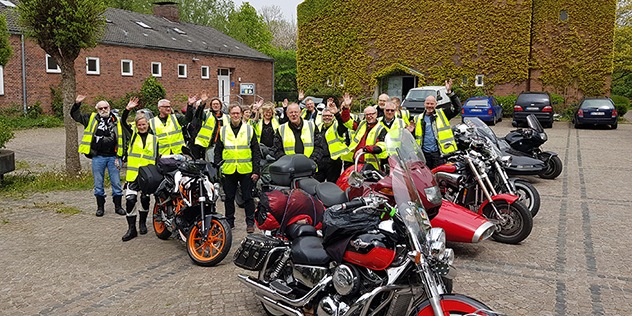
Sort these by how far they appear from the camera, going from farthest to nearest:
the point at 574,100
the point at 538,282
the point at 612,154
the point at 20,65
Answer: the point at 574,100, the point at 20,65, the point at 612,154, the point at 538,282

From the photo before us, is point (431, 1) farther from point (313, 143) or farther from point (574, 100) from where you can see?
point (313, 143)

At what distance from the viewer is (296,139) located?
802 centimetres

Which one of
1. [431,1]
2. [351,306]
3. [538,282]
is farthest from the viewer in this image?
[431,1]

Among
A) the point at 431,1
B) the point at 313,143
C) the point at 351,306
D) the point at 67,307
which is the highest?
the point at 431,1

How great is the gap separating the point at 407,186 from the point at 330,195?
141 centimetres

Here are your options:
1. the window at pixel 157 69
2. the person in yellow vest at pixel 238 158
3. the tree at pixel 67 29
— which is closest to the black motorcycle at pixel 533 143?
the person in yellow vest at pixel 238 158

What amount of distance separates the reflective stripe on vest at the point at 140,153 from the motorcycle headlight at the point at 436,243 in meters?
5.26

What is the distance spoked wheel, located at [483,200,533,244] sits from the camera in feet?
21.4

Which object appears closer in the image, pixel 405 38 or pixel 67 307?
pixel 67 307

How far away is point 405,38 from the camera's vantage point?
3334 cm

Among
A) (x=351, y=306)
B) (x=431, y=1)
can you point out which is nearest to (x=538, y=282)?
(x=351, y=306)

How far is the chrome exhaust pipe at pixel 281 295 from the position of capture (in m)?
3.84

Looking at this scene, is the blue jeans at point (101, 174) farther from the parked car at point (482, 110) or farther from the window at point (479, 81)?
the window at point (479, 81)

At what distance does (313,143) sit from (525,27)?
86.5ft
